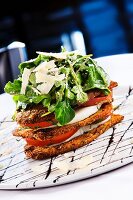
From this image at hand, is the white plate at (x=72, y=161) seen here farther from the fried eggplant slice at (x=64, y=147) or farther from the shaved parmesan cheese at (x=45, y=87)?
the shaved parmesan cheese at (x=45, y=87)

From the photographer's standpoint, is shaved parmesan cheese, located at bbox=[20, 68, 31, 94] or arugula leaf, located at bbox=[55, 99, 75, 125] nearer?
arugula leaf, located at bbox=[55, 99, 75, 125]

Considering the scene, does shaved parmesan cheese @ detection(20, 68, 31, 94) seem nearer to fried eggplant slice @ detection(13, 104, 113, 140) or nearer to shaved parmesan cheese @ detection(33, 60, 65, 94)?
shaved parmesan cheese @ detection(33, 60, 65, 94)

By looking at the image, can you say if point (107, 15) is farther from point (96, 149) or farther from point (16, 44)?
point (96, 149)

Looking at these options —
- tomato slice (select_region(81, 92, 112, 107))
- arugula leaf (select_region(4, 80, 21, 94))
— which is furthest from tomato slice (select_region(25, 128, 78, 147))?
arugula leaf (select_region(4, 80, 21, 94))

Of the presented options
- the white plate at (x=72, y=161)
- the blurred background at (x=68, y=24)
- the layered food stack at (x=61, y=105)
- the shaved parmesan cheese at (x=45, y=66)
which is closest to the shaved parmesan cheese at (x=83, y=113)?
the layered food stack at (x=61, y=105)

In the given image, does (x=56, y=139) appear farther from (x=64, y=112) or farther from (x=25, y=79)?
(x=25, y=79)

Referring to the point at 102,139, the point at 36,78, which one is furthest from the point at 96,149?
the point at 36,78

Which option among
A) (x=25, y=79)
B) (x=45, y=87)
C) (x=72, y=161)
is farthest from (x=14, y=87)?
(x=72, y=161)
